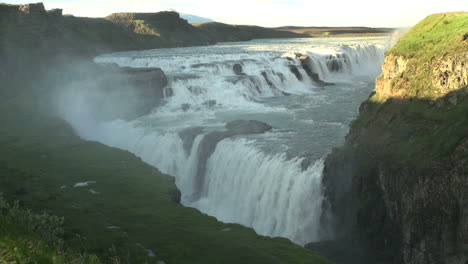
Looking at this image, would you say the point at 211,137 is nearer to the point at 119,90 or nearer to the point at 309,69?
the point at 119,90

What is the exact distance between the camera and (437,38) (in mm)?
21188

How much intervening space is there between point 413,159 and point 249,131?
49.6ft

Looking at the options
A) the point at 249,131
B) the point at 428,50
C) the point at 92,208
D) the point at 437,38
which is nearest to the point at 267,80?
the point at 249,131

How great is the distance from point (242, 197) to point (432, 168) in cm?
1195

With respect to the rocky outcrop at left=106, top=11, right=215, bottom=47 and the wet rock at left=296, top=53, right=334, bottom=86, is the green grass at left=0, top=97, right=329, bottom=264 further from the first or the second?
the rocky outcrop at left=106, top=11, right=215, bottom=47

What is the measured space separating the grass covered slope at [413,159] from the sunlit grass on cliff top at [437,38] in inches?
2.3

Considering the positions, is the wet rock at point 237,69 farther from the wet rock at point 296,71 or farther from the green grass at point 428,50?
the green grass at point 428,50

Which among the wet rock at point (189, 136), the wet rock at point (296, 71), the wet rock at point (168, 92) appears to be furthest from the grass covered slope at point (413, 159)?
the wet rock at point (296, 71)

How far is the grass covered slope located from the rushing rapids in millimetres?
2296

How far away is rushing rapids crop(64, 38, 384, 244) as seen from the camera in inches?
911

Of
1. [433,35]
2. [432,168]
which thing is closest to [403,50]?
[433,35]

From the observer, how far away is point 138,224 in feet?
52.7

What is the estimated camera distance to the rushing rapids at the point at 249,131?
23.1 meters

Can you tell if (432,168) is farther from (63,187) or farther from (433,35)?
(63,187)
